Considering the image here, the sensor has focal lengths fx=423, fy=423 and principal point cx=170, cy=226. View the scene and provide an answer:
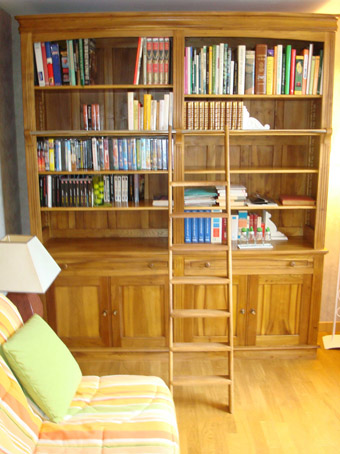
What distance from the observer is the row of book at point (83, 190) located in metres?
3.08

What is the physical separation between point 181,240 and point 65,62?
58.3 inches

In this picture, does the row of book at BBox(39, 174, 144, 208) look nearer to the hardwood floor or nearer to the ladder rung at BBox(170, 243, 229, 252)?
the ladder rung at BBox(170, 243, 229, 252)

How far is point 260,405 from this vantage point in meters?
2.67

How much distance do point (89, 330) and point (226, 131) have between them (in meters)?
1.75

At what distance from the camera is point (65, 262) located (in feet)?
10.0

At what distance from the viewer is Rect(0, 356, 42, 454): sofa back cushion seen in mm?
1609

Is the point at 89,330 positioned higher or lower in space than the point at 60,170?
lower

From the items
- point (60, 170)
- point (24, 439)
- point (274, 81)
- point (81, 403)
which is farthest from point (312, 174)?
point (24, 439)

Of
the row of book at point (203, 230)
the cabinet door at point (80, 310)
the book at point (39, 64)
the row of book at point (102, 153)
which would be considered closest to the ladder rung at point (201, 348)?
the cabinet door at point (80, 310)

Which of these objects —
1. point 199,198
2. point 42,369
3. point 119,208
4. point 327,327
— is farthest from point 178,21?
point 327,327

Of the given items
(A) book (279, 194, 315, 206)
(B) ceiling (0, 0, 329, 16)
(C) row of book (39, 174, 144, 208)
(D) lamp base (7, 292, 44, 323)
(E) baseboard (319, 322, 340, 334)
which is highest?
(B) ceiling (0, 0, 329, 16)

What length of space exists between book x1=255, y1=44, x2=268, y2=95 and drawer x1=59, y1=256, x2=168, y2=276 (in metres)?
1.37

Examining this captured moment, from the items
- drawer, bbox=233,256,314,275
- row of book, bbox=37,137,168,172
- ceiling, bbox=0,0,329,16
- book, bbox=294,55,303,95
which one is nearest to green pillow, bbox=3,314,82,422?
row of book, bbox=37,137,168,172

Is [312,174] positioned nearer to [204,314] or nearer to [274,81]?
[274,81]
